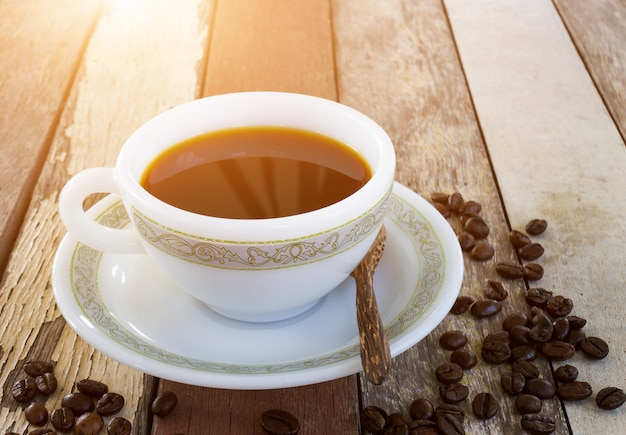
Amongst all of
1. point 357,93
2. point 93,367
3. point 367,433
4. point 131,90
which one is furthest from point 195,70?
point 367,433

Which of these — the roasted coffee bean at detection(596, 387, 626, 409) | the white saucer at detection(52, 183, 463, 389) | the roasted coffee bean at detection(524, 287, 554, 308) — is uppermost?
the white saucer at detection(52, 183, 463, 389)

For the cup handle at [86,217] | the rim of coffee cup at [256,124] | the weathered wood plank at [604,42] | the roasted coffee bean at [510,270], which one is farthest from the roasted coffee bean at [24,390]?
the weathered wood plank at [604,42]

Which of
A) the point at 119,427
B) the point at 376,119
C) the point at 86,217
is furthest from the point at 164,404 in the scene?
the point at 376,119

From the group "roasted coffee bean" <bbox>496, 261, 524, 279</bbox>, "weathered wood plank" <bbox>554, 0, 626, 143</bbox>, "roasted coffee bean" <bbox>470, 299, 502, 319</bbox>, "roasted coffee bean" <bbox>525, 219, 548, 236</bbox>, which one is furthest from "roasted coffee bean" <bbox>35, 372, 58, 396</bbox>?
"weathered wood plank" <bbox>554, 0, 626, 143</bbox>

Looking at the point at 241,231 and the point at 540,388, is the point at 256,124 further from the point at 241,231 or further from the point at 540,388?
the point at 540,388

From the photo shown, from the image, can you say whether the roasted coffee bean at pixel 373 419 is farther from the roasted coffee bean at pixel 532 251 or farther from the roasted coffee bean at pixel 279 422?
the roasted coffee bean at pixel 532 251

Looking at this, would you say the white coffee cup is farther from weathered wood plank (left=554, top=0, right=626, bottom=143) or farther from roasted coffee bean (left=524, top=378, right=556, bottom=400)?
weathered wood plank (left=554, top=0, right=626, bottom=143)
